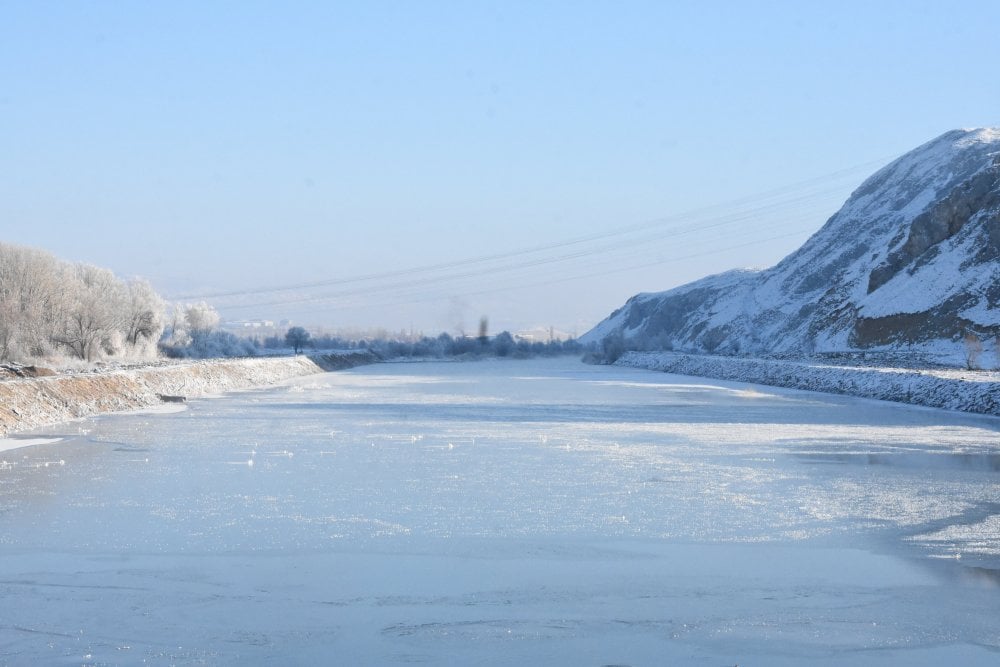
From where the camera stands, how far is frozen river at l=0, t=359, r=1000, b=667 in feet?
26.2

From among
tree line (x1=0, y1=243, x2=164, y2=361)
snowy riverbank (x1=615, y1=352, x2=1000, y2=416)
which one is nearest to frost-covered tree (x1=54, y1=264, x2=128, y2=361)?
tree line (x1=0, y1=243, x2=164, y2=361)

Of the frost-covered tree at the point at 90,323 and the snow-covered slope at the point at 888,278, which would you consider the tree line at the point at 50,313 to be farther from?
the snow-covered slope at the point at 888,278

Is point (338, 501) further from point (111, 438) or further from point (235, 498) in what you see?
point (111, 438)

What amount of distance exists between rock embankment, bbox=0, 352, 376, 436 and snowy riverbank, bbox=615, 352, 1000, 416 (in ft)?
91.4

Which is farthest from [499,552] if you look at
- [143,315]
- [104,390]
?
[143,315]

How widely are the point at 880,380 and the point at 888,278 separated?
4300 cm

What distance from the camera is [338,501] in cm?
1446

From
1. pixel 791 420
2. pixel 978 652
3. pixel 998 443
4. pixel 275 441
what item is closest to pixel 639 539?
pixel 978 652

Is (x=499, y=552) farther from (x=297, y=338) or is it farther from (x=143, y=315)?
(x=297, y=338)

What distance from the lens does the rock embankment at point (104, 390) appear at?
27125mm

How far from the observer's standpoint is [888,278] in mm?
82562

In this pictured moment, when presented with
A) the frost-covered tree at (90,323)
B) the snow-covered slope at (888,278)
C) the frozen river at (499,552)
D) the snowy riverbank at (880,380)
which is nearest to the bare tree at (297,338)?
the snow-covered slope at (888,278)

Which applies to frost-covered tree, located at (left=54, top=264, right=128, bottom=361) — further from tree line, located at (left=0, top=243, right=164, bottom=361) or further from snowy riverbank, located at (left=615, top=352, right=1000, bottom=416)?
snowy riverbank, located at (left=615, top=352, right=1000, bottom=416)

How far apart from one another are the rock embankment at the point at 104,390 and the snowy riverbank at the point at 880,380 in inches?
1097
